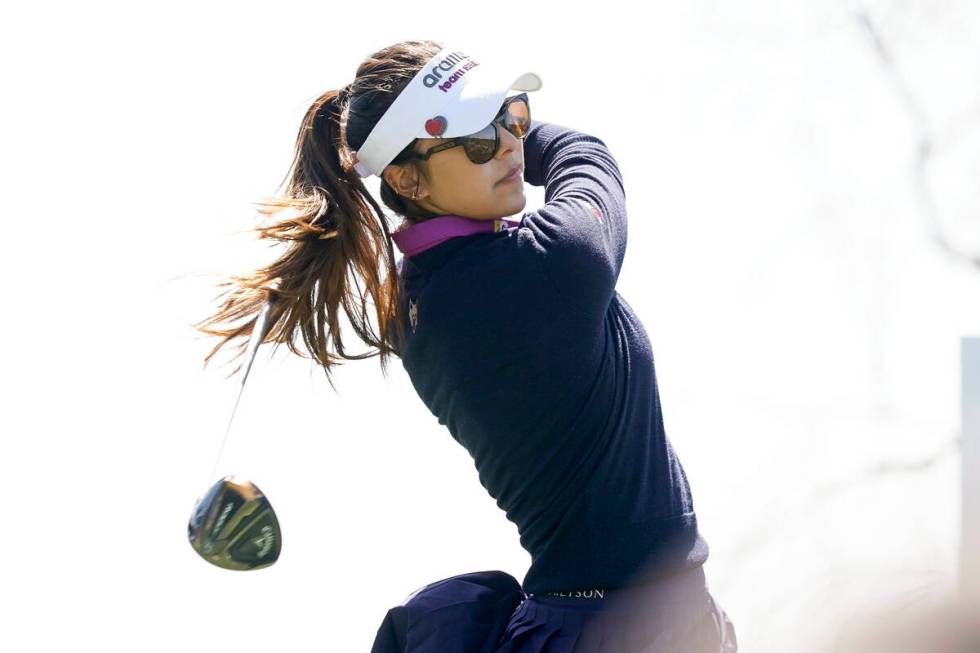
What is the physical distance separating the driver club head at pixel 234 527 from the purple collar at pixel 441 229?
38 cm

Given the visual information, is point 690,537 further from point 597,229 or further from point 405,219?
point 405,219

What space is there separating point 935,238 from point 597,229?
69.4 inches

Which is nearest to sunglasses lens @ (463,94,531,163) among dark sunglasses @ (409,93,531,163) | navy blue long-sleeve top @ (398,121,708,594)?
dark sunglasses @ (409,93,531,163)

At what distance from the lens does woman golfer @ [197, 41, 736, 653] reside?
1.54 m

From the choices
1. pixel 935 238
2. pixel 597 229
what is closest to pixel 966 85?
pixel 935 238

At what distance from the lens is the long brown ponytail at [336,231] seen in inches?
64.9

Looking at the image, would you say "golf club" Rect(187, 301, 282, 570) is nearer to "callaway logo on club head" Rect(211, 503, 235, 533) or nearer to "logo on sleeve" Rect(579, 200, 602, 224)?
"callaway logo on club head" Rect(211, 503, 235, 533)

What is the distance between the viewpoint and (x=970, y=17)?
3.06 m

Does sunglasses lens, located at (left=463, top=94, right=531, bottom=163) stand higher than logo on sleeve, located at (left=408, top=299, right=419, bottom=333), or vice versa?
sunglasses lens, located at (left=463, top=94, right=531, bottom=163)

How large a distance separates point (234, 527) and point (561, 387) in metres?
0.43

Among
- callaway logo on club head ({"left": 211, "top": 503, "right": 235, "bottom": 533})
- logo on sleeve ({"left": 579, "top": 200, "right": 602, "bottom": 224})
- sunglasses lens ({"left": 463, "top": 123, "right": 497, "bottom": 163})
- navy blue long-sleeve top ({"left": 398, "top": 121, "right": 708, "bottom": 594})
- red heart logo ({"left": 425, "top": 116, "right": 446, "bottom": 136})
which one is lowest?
callaway logo on club head ({"left": 211, "top": 503, "right": 235, "bottom": 533})

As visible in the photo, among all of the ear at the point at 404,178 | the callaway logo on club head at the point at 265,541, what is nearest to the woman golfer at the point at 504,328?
the ear at the point at 404,178

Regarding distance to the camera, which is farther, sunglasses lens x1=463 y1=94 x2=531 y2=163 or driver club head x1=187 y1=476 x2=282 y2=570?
sunglasses lens x1=463 y1=94 x2=531 y2=163

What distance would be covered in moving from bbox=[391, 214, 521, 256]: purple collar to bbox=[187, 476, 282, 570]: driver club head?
38cm
